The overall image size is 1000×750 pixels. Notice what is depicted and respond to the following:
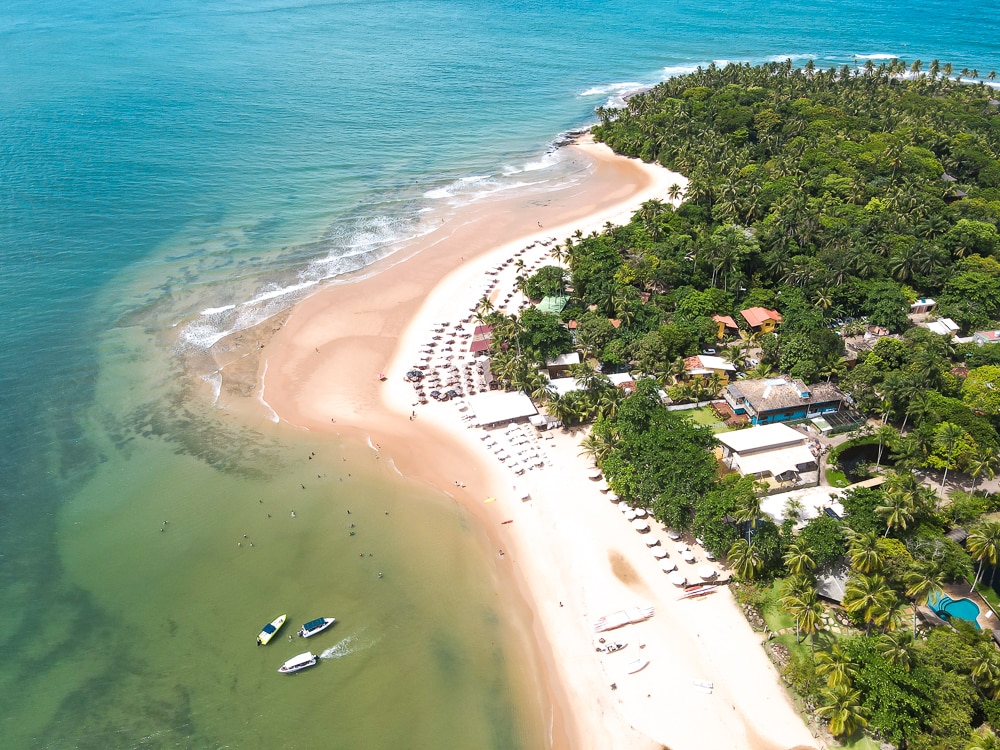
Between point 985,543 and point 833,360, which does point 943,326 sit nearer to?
point 833,360

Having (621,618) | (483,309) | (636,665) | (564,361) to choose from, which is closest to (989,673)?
(636,665)

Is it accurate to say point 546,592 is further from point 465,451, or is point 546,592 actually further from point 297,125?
point 297,125

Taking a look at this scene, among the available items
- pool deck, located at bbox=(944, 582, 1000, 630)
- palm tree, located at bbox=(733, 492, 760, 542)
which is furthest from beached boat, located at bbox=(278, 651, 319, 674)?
pool deck, located at bbox=(944, 582, 1000, 630)

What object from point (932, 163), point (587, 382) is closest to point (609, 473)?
point (587, 382)

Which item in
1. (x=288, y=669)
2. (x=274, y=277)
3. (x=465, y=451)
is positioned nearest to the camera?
(x=288, y=669)

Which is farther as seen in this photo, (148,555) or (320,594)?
(148,555)

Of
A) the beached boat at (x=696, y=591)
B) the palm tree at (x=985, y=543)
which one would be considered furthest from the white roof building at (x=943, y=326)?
the beached boat at (x=696, y=591)
